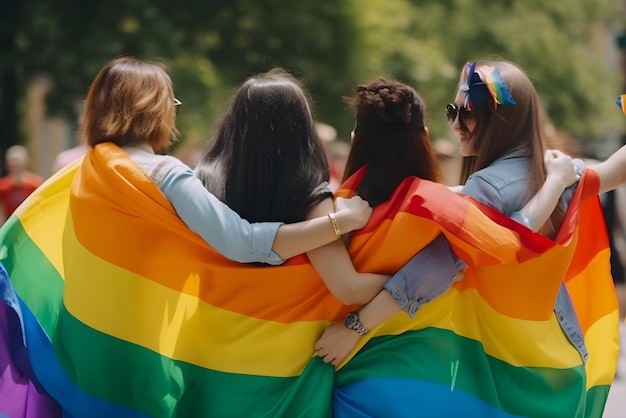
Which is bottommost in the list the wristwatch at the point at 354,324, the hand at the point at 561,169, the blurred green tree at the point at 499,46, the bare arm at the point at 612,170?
the blurred green tree at the point at 499,46

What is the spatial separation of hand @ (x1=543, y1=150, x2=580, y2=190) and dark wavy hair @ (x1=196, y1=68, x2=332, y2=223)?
31.2 inches

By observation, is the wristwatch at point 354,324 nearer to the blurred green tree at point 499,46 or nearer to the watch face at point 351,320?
the watch face at point 351,320

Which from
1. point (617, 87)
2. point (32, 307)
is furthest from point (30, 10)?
point (617, 87)

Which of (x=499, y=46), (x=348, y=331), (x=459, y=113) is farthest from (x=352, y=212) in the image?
(x=499, y=46)

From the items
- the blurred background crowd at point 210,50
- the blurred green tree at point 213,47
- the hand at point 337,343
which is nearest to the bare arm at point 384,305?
the hand at point 337,343

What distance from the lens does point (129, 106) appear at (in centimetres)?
354

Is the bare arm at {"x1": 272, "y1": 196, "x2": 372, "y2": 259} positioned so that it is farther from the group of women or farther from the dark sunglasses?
the dark sunglasses

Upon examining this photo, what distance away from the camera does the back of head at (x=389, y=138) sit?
3365 mm

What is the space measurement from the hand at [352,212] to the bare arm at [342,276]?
61mm

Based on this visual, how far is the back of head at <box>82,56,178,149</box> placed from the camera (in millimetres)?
3533

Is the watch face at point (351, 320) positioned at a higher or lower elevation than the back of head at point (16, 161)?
higher

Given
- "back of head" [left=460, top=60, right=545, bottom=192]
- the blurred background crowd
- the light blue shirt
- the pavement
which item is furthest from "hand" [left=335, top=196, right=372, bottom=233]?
the blurred background crowd

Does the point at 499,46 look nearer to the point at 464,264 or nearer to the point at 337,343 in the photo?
the point at 464,264

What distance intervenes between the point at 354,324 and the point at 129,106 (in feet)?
3.57
